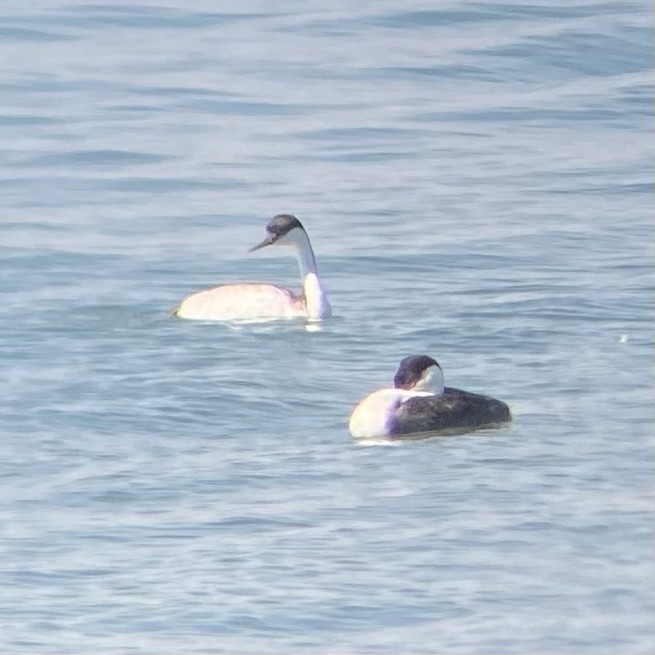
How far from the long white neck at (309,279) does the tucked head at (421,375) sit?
2.72 meters

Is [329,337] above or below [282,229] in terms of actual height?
below

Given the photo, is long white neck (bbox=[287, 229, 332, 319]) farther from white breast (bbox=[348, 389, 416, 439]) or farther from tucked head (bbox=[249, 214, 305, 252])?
white breast (bbox=[348, 389, 416, 439])

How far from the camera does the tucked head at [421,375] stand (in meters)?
13.9

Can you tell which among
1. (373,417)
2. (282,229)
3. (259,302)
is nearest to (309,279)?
(259,302)

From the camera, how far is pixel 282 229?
1794 cm

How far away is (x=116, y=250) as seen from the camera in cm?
1895

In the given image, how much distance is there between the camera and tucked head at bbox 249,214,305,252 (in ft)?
58.6

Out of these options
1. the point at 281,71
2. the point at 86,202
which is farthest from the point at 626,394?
the point at 281,71

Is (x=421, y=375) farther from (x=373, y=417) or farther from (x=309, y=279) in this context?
(x=309, y=279)

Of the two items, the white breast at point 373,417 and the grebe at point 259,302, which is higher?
the white breast at point 373,417

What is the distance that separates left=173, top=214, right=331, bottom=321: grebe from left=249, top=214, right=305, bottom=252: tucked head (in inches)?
9.2

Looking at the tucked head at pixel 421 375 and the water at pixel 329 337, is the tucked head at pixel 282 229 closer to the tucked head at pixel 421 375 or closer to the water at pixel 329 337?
the water at pixel 329 337

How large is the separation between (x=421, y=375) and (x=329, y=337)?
2190mm

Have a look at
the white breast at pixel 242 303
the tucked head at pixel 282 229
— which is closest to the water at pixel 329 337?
the white breast at pixel 242 303
